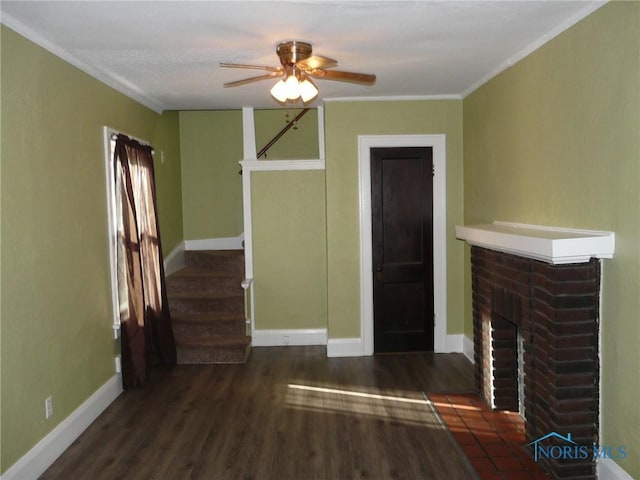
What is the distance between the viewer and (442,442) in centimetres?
340

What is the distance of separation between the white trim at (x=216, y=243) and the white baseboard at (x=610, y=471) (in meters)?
4.98

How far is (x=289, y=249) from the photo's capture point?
5793 millimetres

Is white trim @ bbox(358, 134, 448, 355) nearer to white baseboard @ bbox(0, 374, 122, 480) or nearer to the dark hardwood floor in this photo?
the dark hardwood floor

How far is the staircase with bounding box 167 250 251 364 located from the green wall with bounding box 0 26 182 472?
1044 mm

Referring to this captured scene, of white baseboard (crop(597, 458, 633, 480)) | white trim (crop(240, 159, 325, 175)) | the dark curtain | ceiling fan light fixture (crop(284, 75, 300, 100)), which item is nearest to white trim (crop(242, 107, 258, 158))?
white trim (crop(240, 159, 325, 175))

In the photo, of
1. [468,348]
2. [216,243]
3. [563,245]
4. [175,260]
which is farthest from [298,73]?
[216,243]

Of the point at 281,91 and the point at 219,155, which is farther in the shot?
the point at 219,155

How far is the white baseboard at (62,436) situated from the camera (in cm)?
292

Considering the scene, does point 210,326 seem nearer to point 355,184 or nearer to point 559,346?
point 355,184

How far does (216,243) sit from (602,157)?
5.06m

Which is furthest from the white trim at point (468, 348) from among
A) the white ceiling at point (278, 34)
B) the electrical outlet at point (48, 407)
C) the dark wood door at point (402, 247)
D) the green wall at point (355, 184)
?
the electrical outlet at point (48, 407)

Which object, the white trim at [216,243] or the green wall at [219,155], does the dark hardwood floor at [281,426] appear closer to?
the white trim at [216,243]

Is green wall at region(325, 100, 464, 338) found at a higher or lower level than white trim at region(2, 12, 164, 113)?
lower

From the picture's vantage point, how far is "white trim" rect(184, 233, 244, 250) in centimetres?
686
